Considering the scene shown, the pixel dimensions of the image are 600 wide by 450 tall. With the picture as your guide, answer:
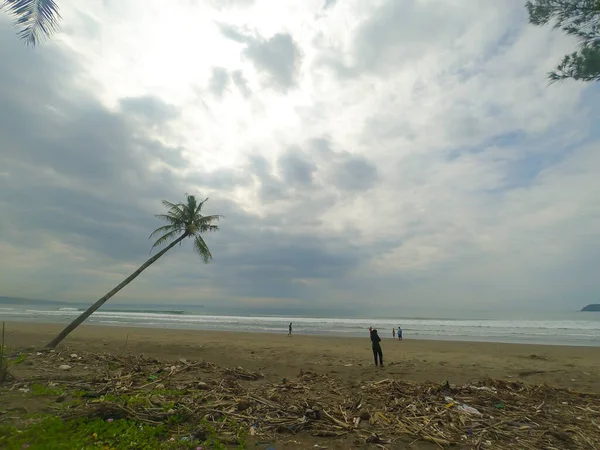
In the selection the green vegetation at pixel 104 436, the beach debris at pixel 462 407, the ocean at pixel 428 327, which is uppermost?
the ocean at pixel 428 327

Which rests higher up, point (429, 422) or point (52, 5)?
point (52, 5)

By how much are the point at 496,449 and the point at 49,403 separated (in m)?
7.08

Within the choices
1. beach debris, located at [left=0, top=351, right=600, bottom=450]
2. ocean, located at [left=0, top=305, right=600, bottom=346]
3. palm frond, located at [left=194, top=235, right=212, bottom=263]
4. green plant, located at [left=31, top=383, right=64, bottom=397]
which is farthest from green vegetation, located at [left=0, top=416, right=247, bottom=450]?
ocean, located at [left=0, top=305, right=600, bottom=346]

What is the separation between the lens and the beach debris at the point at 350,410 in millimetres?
4828

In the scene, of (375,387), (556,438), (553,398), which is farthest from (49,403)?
(553,398)

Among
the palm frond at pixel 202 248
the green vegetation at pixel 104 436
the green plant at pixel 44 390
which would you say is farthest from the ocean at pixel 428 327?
the green vegetation at pixel 104 436

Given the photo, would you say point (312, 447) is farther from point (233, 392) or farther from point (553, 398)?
point (553, 398)

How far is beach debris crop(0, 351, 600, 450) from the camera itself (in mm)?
4828

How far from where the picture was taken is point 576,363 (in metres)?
16.8

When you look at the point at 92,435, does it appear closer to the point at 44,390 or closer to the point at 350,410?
the point at 44,390

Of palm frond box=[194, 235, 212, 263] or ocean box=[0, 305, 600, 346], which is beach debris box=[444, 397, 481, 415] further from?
ocean box=[0, 305, 600, 346]

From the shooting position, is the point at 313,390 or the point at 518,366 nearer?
the point at 313,390

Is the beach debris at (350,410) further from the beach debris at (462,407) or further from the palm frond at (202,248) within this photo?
the palm frond at (202,248)

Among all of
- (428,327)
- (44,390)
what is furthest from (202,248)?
(428,327)
